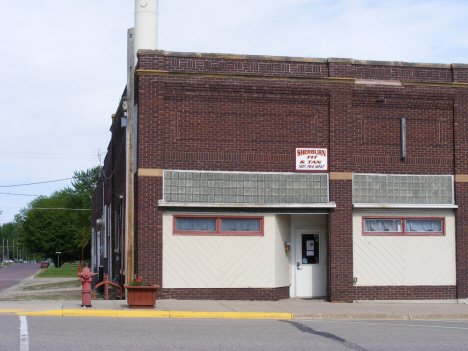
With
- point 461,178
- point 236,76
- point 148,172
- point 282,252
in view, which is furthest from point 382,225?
point 148,172

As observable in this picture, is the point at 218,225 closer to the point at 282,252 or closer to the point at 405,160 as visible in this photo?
the point at 282,252

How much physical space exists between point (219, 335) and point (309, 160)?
8.43m

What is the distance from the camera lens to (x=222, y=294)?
1806 cm

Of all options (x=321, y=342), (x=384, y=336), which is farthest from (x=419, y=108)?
(x=321, y=342)

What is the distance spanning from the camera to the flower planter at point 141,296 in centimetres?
1554

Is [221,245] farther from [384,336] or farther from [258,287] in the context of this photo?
[384,336]

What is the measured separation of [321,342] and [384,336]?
169 cm

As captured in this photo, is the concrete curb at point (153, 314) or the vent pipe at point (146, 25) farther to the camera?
the vent pipe at point (146, 25)

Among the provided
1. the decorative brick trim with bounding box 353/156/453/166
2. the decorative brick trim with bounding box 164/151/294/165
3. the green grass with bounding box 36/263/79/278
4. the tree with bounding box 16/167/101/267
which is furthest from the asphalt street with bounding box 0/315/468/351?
the tree with bounding box 16/167/101/267

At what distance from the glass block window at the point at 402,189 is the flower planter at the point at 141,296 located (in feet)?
22.7

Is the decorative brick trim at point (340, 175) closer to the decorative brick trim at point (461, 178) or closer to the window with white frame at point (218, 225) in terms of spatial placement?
the window with white frame at point (218, 225)

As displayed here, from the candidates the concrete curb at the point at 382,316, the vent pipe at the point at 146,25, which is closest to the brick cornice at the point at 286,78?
the vent pipe at the point at 146,25

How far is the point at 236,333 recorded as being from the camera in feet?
38.3

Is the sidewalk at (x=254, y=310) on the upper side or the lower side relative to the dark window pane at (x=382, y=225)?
lower
